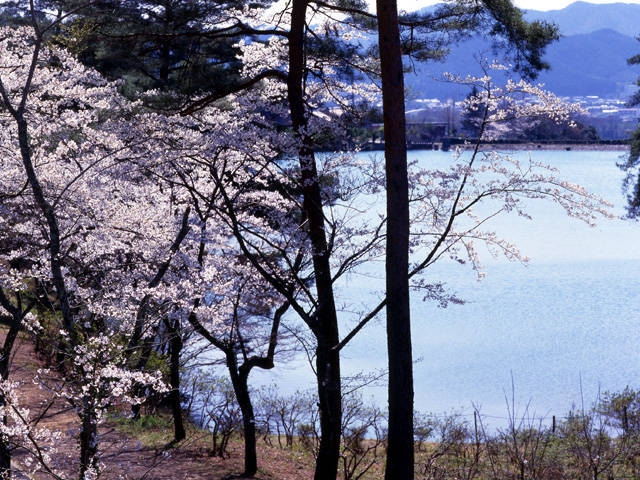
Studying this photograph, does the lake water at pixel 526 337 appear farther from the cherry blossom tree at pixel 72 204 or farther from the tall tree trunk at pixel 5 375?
the tall tree trunk at pixel 5 375

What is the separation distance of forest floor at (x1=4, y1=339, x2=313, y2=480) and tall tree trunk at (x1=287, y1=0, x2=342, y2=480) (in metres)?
1.14

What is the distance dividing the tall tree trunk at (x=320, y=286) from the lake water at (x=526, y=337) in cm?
315

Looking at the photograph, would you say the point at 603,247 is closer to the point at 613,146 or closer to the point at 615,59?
the point at 613,146

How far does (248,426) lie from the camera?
7598 millimetres

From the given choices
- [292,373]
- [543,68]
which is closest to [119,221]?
[543,68]

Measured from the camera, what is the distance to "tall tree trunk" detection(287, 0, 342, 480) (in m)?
6.46

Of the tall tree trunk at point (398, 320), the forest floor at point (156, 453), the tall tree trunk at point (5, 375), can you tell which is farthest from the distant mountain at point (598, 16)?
the tall tree trunk at point (5, 375)

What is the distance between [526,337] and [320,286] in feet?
36.0

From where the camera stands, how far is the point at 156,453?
21.7ft

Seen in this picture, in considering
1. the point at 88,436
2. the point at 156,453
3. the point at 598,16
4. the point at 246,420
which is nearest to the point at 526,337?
the point at 246,420

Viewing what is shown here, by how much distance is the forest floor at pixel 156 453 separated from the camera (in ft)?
23.1

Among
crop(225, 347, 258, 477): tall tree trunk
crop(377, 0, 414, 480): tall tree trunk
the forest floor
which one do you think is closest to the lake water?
the forest floor

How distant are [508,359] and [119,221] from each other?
10381 mm

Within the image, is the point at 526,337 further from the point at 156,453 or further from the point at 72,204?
the point at 72,204
